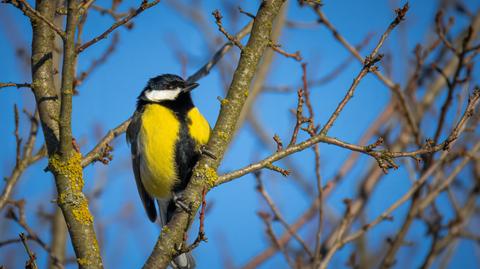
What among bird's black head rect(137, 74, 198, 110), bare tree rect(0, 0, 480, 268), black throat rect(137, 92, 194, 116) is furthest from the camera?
bird's black head rect(137, 74, 198, 110)

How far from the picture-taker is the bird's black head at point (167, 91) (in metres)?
4.73

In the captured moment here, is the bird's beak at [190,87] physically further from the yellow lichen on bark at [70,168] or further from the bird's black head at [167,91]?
the yellow lichen on bark at [70,168]

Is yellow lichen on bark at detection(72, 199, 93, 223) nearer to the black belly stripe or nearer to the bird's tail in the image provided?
the black belly stripe

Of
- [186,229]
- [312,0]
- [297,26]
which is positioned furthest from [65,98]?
[297,26]

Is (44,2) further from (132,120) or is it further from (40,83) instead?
(132,120)

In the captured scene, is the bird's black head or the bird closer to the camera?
the bird

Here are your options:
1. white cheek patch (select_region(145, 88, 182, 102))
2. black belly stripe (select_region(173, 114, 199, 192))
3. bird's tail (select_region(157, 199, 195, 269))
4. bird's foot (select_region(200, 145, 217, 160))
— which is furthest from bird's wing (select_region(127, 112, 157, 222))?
bird's foot (select_region(200, 145, 217, 160))

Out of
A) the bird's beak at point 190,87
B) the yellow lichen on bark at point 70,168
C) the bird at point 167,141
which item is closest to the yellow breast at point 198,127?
the bird at point 167,141

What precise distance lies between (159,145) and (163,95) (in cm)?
73

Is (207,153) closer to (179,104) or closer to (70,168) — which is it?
(70,168)

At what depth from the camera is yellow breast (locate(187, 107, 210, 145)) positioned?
431 centimetres

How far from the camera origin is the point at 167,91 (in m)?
4.90

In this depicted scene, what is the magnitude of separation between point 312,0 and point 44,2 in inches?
67.0

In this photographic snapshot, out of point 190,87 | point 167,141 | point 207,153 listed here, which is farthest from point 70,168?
point 190,87
